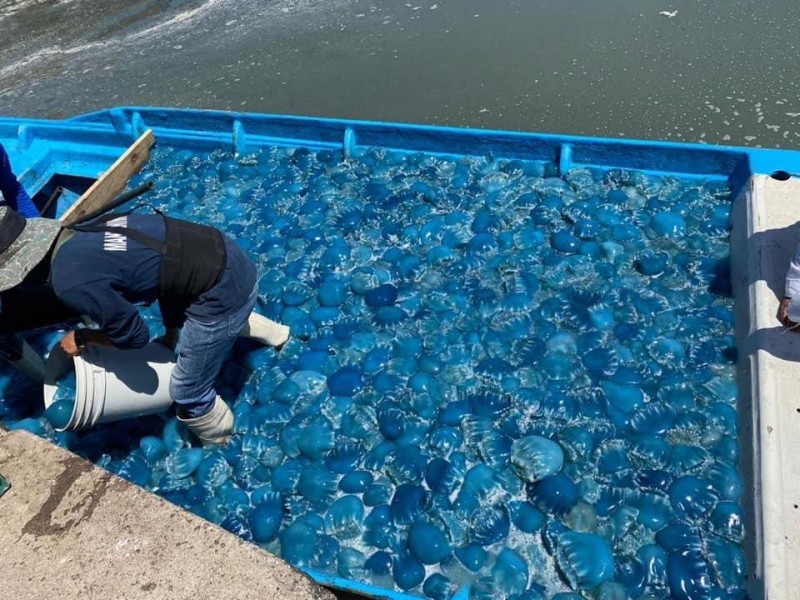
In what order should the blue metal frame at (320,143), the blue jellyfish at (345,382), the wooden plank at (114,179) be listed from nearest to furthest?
the blue jellyfish at (345,382), the blue metal frame at (320,143), the wooden plank at (114,179)

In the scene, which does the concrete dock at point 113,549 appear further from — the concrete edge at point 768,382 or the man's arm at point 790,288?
the man's arm at point 790,288

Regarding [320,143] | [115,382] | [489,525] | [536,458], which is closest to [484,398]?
[536,458]

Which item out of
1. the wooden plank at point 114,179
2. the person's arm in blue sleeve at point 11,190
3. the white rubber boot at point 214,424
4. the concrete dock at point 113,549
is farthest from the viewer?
the wooden plank at point 114,179

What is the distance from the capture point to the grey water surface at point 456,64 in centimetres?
481

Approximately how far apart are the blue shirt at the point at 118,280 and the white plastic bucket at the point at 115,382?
0.95ft

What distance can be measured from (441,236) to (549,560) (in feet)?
5.51

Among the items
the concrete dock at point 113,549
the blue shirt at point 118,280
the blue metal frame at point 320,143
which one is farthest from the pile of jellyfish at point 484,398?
the blue shirt at point 118,280

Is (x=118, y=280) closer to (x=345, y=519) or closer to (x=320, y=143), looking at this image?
(x=345, y=519)

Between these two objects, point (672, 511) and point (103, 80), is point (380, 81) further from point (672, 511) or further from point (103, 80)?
point (672, 511)

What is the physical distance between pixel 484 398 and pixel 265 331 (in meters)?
0.99

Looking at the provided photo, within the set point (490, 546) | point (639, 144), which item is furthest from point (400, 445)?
point (639, 144)

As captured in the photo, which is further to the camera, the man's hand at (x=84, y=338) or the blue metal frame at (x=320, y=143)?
the blue metal frame at (x=320, y=143)

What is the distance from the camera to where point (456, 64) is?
575cm

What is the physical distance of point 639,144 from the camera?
10.9 feet
